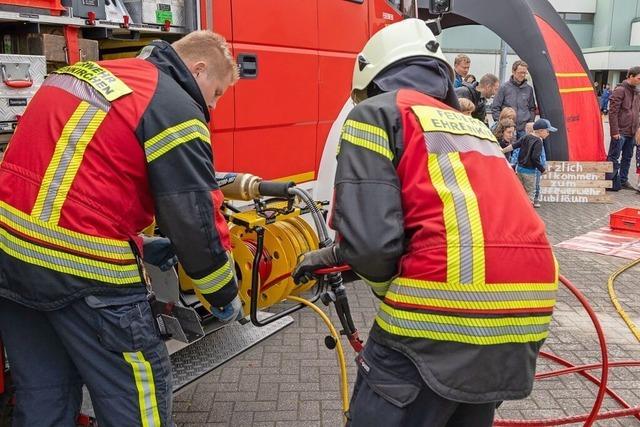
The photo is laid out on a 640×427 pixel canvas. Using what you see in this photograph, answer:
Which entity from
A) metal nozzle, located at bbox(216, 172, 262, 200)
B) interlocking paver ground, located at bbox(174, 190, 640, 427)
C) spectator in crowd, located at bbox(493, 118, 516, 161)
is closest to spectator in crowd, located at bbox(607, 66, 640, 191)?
spectator in crowd, located at bbox(493, 118, 516, 161)

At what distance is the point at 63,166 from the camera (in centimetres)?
204

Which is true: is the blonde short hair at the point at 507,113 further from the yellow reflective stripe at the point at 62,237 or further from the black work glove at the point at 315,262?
the yellow reflective stripe at the point at 62,237

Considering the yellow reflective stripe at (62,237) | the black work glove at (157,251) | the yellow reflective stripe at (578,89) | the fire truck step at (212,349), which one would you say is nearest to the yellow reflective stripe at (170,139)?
the yellow reflective stripe at (62,237)

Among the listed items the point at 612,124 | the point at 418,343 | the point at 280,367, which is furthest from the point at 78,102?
the point at 612,124

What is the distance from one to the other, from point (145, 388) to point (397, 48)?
57.8 inches

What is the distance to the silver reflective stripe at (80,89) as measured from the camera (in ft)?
6.89

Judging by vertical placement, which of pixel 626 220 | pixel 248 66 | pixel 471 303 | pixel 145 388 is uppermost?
pixel 248 66

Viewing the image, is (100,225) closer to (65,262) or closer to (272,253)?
(65,262)

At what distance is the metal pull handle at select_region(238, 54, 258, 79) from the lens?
4.02 m

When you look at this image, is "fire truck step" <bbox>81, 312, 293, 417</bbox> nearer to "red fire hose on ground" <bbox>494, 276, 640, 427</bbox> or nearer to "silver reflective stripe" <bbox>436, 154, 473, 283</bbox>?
"red fire hose on ground" <bbox>494, 276, 640, 427</bbox>

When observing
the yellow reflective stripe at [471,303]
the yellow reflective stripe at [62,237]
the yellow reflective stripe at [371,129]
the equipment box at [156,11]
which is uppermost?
the equipment box at [156,11]

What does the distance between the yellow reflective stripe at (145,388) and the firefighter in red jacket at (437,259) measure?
2.49 feet

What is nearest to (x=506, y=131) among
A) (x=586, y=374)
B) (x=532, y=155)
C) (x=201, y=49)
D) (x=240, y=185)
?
(x=532, y=155)

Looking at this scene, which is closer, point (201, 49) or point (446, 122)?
point (446, 122)
